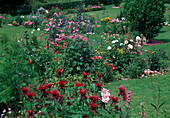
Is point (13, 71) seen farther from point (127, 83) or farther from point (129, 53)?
point (129, 53)

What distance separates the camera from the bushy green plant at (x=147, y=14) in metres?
10.5

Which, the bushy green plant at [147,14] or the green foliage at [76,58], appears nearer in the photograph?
the green foliage at [76,58]

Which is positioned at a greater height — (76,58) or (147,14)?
(147,14)

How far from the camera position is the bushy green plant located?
34.3ft

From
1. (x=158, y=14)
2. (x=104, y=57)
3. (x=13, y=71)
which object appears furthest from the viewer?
(x=158, y=14)

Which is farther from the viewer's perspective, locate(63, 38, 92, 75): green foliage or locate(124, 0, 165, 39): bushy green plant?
locate(124, 0, 165, 39): bushy green plant

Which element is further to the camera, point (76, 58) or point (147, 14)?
point (147, 14)

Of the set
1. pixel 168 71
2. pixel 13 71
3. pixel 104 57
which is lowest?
pixel 168 71

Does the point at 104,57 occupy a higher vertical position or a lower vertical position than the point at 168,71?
higher

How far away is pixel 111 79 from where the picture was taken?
5848 millimetres

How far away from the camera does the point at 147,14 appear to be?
1050 centimetres

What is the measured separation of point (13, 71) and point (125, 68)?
367 centimetres

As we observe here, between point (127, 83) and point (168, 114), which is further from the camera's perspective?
point (127, 83)

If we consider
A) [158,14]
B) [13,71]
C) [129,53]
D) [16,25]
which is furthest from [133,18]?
[13,71]
